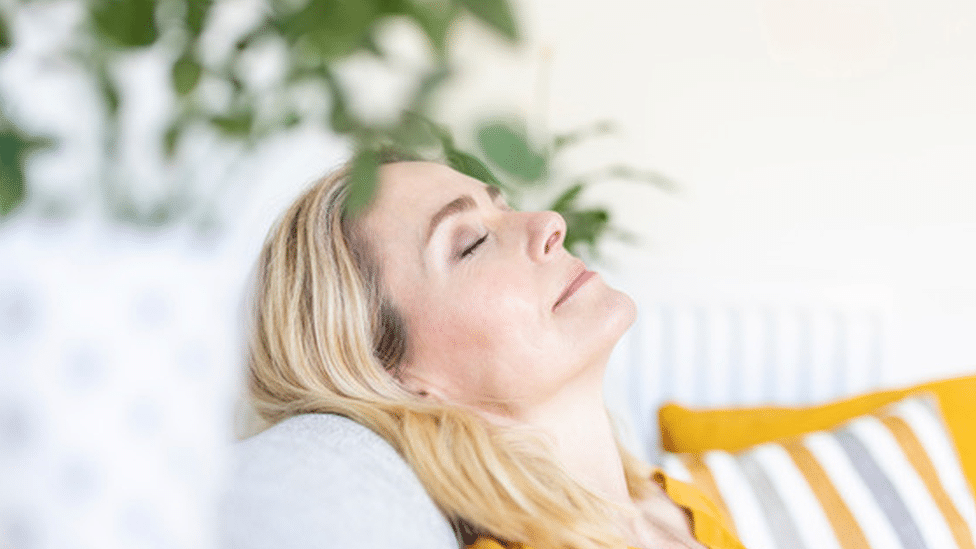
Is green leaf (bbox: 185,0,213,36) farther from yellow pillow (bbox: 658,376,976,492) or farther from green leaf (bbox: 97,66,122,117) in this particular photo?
yellow pillow (bbox: 658,376,976,492)

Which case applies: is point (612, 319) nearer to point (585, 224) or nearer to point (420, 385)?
point (420, 385)

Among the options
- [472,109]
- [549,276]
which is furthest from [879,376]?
[472,109]

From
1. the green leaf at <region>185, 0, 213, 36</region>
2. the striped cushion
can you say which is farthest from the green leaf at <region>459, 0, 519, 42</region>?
the striped cushion

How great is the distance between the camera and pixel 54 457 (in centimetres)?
201

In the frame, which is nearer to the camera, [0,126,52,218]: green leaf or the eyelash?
[0,126,52,218]: green leaf

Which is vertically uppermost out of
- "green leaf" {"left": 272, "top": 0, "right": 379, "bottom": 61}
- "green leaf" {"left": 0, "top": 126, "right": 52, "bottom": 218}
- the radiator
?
"green leaf" {"left": 272, "top": 0, "right": 379, "bottom": 61}

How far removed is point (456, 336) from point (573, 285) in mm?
141

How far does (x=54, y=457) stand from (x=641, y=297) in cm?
129

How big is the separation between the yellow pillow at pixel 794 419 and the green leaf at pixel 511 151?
1606mm

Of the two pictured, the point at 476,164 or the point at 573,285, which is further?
the point at 573,285

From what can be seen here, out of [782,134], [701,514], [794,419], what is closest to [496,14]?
[701,514]

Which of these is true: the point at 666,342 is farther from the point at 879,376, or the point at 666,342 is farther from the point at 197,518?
the point at 197,518

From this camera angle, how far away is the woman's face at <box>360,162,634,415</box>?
1.15m

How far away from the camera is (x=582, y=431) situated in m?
1.22
